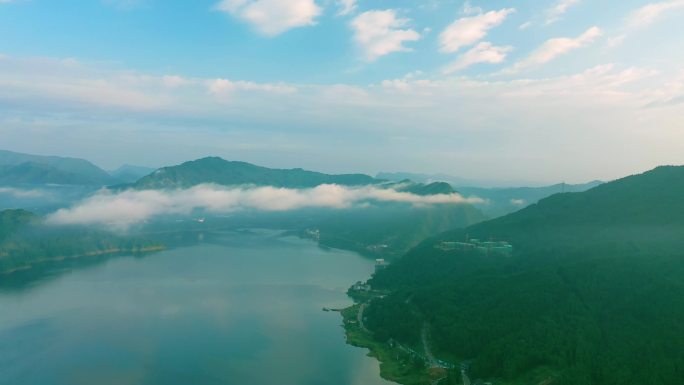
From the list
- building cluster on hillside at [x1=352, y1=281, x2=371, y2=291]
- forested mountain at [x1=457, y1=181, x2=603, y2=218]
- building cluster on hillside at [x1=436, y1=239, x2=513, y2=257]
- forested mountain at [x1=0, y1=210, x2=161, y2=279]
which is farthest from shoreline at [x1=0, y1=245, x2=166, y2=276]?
forested mountain at [x1=457, y1=181, x2=603, y2=218]

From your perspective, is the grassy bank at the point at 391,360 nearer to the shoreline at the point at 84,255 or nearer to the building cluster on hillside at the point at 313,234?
the shoreline at the point at 84,255

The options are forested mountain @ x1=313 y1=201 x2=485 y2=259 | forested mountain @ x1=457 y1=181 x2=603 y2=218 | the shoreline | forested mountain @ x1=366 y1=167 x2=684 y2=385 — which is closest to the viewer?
forested mountain @ x1=366 y1=167 x2=684 y2=385

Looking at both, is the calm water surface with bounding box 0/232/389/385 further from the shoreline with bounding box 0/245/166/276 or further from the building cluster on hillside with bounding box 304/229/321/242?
the building cluster on hillside with bounding box 304/229/321/242

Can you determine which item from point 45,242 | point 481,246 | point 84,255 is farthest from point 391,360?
point 45,242

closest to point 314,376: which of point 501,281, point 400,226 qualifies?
point 501,281

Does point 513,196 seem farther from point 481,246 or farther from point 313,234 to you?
point 481,246

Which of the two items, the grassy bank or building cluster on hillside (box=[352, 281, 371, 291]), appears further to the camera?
building cluster on hillside (box=[352, 281, 371, 291])
